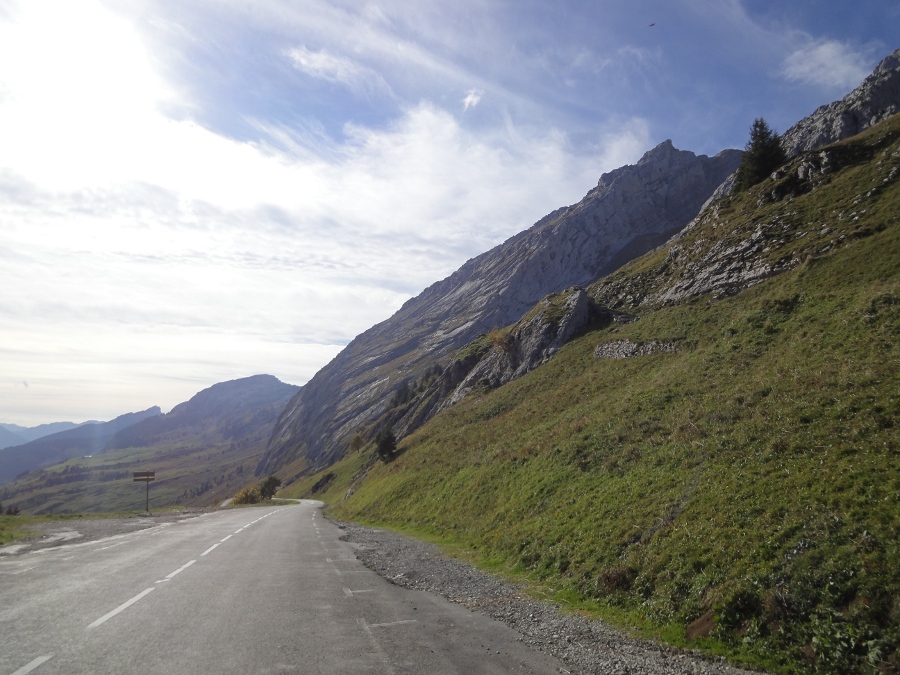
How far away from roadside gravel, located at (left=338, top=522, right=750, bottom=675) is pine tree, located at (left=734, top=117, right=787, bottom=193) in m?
65.0

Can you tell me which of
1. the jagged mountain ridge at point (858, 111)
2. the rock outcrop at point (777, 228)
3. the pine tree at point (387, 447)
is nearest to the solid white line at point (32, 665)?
the rock outcrop at point (777, 228)

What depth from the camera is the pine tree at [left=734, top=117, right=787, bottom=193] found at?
198 ft

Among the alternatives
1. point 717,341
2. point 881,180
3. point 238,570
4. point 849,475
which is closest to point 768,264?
point 881,180

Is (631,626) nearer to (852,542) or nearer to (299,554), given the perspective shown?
(852,542)

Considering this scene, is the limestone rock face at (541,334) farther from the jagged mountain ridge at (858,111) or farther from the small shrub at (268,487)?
the small shrub at (268,487)

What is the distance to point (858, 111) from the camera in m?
104

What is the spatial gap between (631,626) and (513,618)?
8.78 ft

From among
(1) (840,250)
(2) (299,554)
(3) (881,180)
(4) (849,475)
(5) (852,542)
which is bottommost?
(2) (299,554)

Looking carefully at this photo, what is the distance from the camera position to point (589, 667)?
27.2 ft

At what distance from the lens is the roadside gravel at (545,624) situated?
27.5 ft

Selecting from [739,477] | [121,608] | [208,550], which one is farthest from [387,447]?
[121,608]

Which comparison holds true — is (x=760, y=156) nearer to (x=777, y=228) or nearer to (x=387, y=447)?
(x=777, y=228)

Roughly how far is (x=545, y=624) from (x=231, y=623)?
6.88 m

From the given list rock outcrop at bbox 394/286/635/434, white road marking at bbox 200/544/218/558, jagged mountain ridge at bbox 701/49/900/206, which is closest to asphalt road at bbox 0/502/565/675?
white road marking at bbox 200/544/218/558
